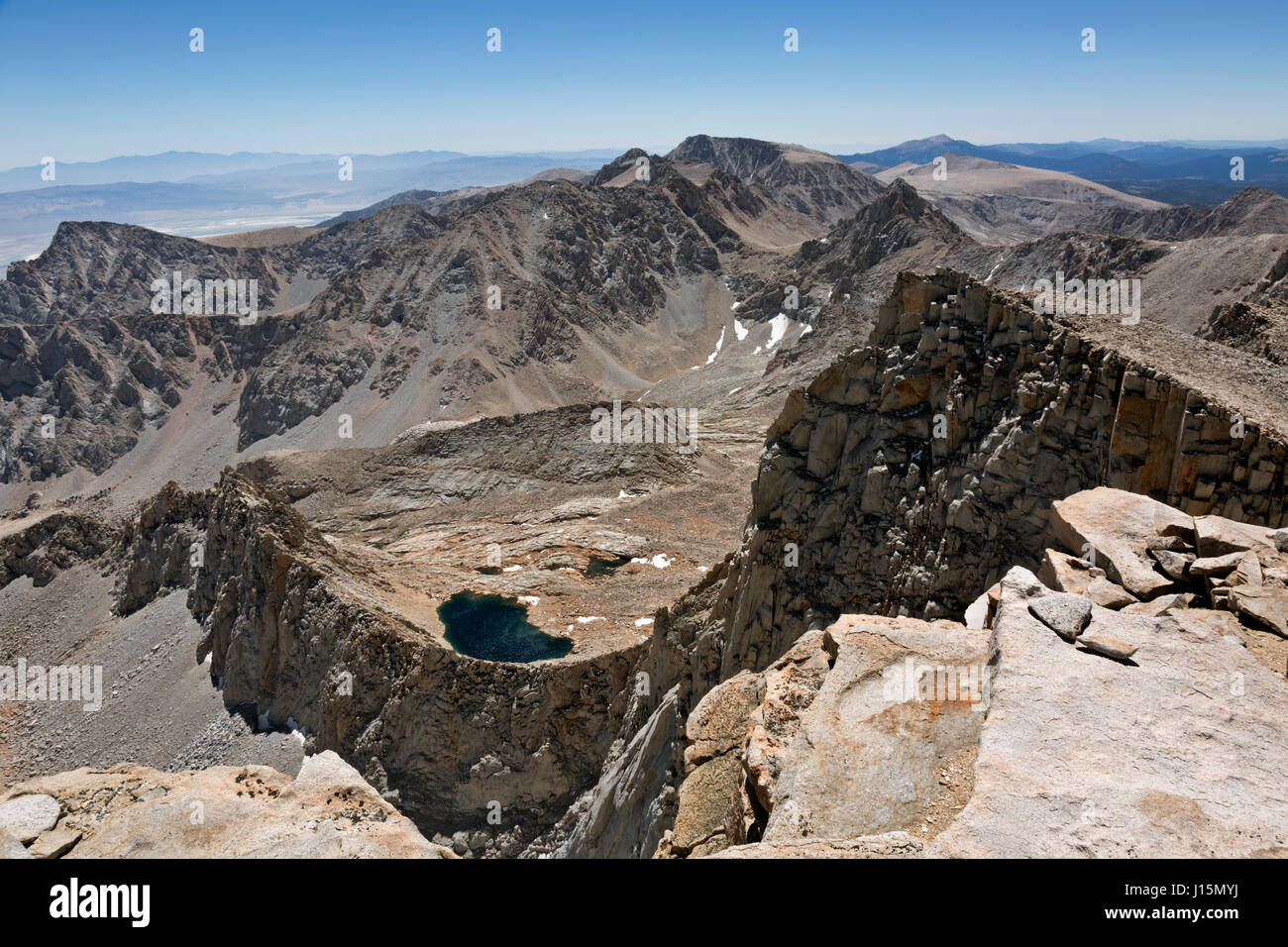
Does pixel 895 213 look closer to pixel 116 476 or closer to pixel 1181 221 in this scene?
pixel 1181 221

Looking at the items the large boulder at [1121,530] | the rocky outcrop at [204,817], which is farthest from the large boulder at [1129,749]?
the rocky outcrop at [204,817]

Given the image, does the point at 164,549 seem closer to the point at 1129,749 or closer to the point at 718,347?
the point at 1129,749

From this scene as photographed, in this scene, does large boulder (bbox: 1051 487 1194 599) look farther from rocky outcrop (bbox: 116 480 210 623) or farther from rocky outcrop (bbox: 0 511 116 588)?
rocky outcrop (bbox: 0 511 116 588)

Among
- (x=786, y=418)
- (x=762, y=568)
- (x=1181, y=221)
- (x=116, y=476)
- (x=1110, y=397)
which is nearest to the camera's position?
(x=1110, y=397)

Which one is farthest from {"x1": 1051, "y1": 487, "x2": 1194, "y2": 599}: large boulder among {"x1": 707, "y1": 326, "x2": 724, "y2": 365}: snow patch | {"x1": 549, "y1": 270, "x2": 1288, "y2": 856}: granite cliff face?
{"x1": 707, "y1": 326, "x2": 724, "y2": 365}: snow patch

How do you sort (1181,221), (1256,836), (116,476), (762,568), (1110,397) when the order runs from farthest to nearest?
(1181,221) → (116,476) → (762,568) → (1110,397) → (1256,836)
